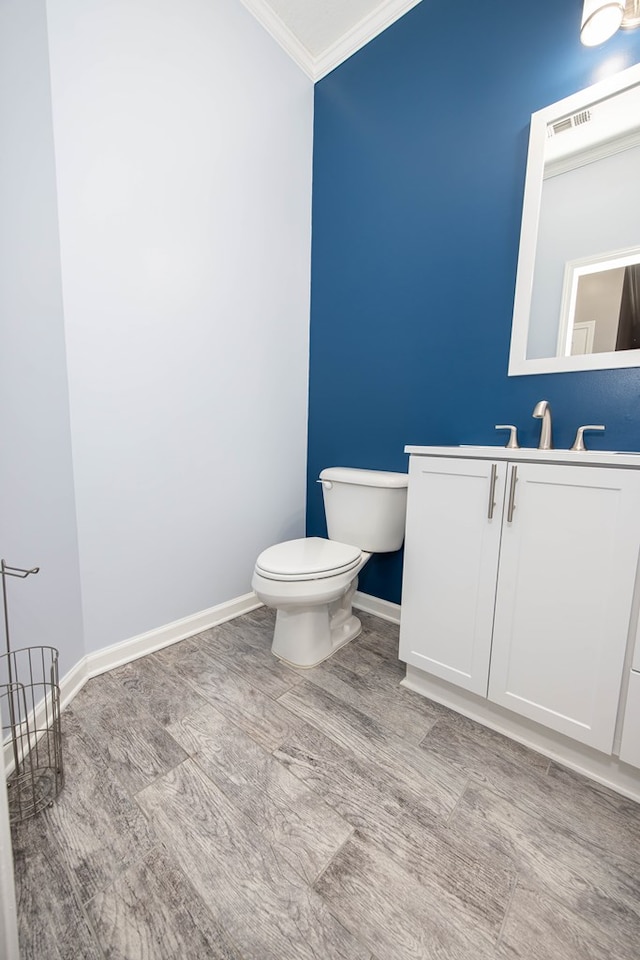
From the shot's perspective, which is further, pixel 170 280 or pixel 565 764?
pixel 170 280

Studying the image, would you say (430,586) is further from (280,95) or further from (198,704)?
(280,95)

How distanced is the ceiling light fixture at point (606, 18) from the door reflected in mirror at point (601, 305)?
1.98 ft

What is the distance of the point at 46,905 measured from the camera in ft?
2.34

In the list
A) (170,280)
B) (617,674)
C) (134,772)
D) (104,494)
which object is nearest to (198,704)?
(134,772)

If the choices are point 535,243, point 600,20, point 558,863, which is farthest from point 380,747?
point 600,20

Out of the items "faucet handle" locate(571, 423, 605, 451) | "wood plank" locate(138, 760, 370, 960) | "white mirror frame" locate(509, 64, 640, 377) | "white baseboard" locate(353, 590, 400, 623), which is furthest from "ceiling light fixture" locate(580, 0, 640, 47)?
"wood plank" locate(138, 760, 370, 960)

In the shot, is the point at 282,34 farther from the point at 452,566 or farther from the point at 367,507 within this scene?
the point at 452,566

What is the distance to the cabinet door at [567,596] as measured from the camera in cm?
93

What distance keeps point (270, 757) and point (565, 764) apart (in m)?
0.85

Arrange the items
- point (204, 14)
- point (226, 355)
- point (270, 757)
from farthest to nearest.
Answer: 1. point (226, 355)
2. point (204, 14)
3. point (270, 757)

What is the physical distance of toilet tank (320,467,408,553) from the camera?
1.54m

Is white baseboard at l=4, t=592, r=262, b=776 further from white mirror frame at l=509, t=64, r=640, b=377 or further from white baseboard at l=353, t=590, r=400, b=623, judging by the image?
white mirror frame at l=509, t=64, r=640, b=377

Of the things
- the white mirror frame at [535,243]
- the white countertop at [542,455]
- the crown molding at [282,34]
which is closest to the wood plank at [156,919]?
the white countertop at [542,455]

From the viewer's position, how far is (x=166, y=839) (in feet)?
2.74
